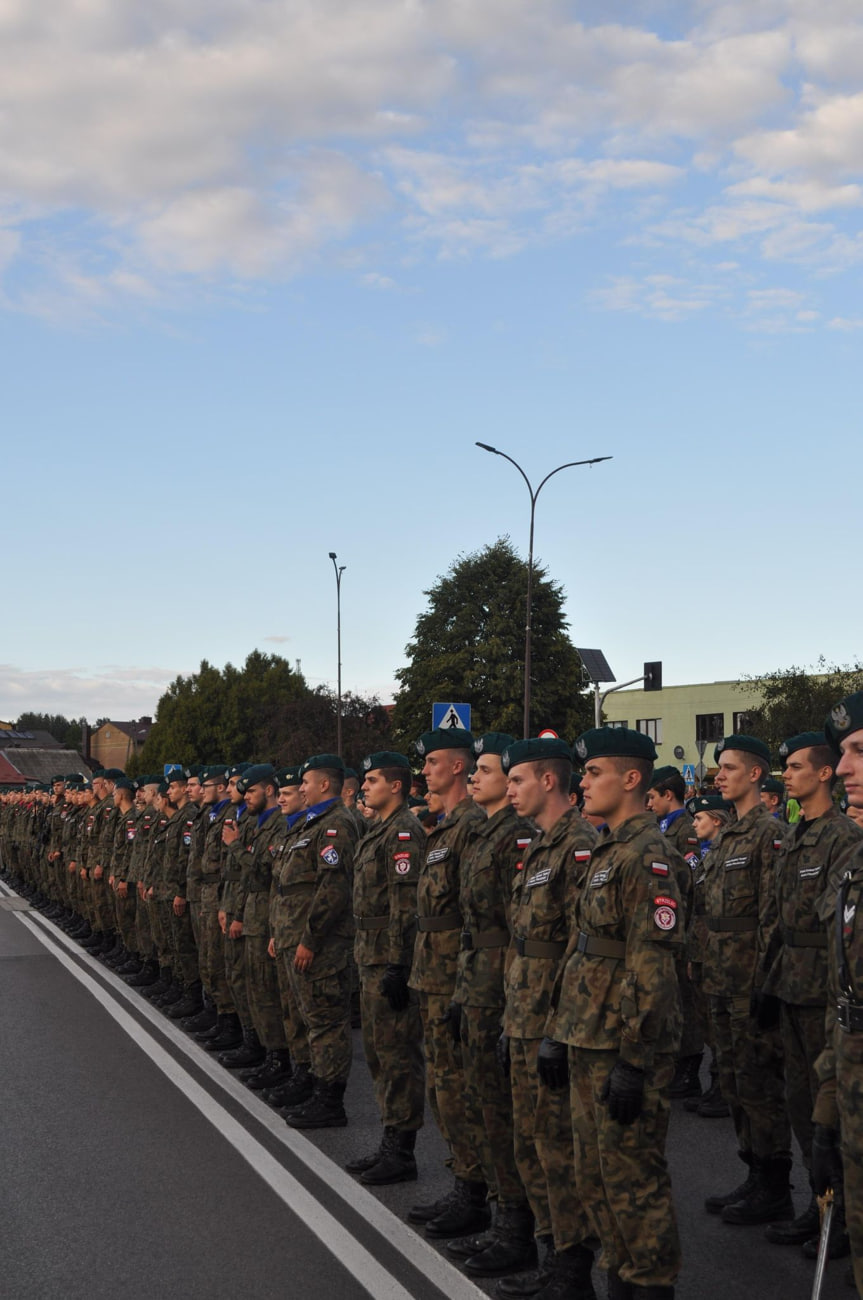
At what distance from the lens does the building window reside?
81.5 m

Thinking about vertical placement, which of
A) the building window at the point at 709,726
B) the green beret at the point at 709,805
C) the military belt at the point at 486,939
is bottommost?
the military belt at the point at 486,939

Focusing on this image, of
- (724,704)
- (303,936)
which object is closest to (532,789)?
(303,936)

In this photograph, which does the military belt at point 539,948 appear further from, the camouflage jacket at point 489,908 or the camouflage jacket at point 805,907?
the camouflage jacket at point 805,907

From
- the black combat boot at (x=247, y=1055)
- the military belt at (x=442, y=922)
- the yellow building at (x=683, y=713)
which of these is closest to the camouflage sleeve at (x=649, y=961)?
the military belt at (x=442, y=922)

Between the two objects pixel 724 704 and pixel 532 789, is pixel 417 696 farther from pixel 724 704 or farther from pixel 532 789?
pixel 532 789

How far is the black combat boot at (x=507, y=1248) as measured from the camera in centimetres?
523

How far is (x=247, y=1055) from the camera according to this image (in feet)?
30.9

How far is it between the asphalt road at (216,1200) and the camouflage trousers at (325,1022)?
0.36 metres

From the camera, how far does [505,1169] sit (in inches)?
218

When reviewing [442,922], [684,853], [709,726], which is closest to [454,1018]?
[442,922]

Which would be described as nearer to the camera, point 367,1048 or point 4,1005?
point 367,1048

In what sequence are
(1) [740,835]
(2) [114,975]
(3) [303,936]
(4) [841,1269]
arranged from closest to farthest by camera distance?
(4) [841,1269]
(1) [740,835]
(3) [303,936]
(2) [114,975]

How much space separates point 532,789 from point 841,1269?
2226 mm

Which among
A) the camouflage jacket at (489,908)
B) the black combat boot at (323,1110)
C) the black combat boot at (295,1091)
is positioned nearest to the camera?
the camouflage jacket at (489,908)
